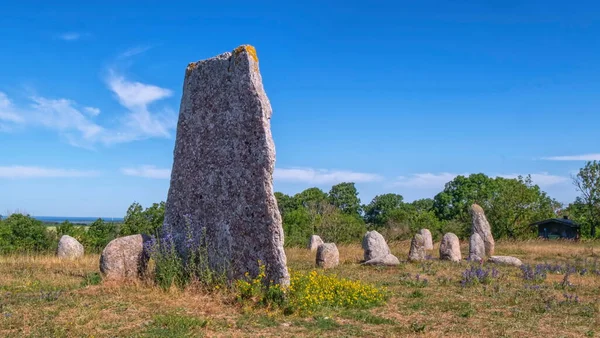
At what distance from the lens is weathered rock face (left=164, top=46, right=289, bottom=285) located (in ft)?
33.0

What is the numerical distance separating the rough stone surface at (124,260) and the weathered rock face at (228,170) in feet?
2.84

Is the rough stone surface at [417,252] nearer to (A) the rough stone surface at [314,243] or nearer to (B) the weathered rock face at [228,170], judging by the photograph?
(A) the rough stone surface at [314,243]

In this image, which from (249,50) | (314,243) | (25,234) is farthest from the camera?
(314,243)

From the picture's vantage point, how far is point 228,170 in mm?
10734

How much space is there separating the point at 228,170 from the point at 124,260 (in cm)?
325

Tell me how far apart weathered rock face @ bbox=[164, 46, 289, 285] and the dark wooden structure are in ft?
143

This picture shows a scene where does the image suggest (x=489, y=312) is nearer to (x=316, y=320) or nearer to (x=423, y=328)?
(x=423, y=328)

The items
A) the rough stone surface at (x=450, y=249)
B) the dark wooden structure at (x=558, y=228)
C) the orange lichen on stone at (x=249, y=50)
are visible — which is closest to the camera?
the orange lichen on stone at (x=249, y=50)

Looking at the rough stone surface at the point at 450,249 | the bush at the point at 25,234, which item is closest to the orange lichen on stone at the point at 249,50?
the rough stone surface at the point at 450,249

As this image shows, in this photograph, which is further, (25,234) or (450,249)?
(25,234)

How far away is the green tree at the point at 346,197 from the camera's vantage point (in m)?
68.7

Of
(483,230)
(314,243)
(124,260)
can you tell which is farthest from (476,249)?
(124,260)

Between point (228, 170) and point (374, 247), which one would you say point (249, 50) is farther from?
point (374, 247)

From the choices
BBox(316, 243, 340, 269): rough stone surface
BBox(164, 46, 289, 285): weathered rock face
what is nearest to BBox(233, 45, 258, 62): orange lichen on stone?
BBox(164, 46, 289, 285): weathered rock face
